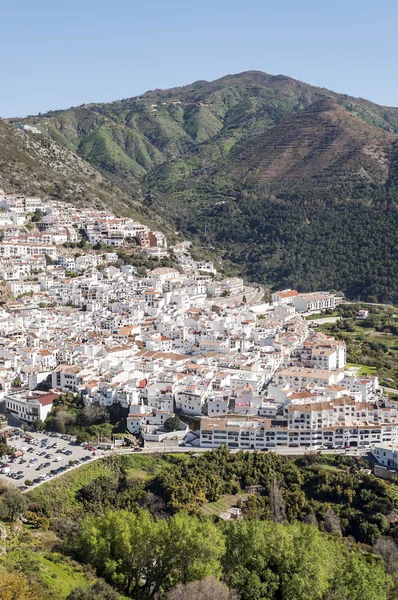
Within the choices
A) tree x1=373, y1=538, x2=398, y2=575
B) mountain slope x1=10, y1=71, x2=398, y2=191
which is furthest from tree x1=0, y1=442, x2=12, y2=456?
mountain slope x1=10, y1=71, x2=398, y2=191

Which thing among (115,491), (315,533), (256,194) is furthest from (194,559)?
(256,194)

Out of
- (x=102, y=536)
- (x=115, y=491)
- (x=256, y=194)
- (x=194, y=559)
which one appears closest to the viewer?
(x=194, y=559)

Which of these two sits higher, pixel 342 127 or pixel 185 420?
pixel 342 127

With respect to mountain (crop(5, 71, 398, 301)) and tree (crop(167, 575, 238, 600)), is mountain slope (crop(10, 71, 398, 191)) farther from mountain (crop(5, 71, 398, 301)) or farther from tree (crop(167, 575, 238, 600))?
tree (crop(167, 575, 238, 600))

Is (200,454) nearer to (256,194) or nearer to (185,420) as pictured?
(185,420)

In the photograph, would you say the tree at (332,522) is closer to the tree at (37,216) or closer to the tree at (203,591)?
the tree at (203,591)

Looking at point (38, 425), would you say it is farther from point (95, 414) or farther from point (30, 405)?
point (95, 414)

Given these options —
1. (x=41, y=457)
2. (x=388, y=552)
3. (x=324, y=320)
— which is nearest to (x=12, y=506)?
(x=41, y=457)
